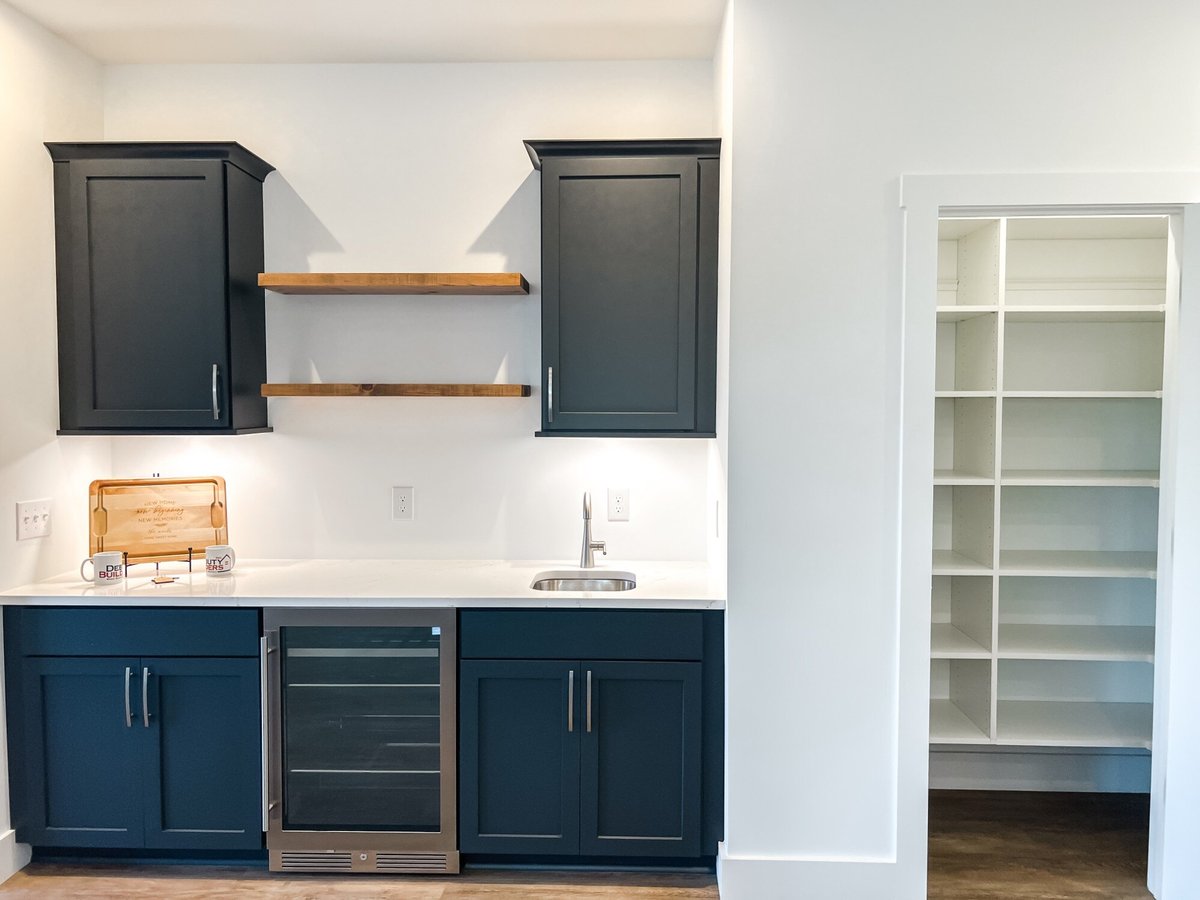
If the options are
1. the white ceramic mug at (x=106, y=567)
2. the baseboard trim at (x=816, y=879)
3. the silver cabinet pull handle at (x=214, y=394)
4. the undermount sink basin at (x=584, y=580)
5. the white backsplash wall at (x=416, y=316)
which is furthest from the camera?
the white backsplash wall at (x=416, y=316)

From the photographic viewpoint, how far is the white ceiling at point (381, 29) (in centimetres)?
247

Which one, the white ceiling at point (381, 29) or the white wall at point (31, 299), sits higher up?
the white ceiling at point (381, 29)

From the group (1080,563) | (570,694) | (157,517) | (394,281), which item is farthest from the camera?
(1080,563)

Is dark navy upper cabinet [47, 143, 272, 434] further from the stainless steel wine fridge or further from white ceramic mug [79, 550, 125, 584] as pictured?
the stainless steel wine fridge

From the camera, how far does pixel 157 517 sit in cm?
279

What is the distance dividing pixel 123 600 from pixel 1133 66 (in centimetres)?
321

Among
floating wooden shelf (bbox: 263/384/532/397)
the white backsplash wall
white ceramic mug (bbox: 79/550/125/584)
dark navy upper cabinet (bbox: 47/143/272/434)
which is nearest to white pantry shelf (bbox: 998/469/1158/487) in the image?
the white backsplash wall

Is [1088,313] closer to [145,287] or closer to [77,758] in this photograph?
[145,287]

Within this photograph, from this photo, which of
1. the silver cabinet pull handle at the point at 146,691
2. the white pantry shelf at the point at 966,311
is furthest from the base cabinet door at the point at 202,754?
the white pantry shelf at the point at 966,311

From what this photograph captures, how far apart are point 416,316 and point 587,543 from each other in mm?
1025

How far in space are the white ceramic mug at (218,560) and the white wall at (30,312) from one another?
48 centimetres

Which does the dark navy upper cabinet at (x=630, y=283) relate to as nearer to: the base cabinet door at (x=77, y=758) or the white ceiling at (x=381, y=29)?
the white ceiling at (x=381, y=29)

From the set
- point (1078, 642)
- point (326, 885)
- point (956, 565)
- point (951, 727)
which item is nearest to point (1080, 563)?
point (1078, 642)

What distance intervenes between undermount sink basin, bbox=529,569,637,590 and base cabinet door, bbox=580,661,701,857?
40cm
